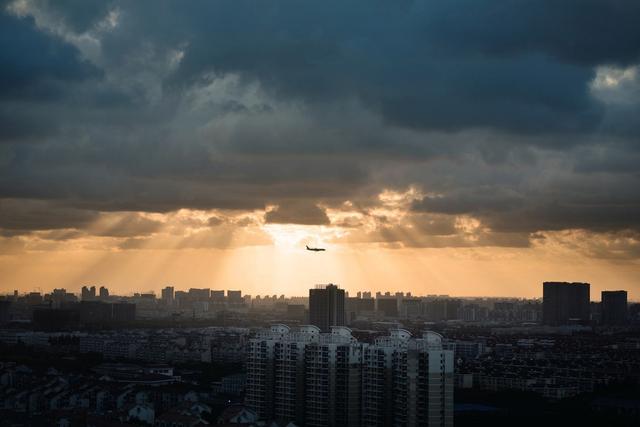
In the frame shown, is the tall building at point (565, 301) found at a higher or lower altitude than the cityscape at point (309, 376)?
higher

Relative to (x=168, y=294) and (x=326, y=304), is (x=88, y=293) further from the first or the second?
(x=326, y=304)

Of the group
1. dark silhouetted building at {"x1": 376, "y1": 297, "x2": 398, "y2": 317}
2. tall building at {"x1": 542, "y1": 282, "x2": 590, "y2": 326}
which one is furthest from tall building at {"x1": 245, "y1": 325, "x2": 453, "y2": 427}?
dark silhouetted building at {"x1": 376, "y1": 297, "x2": 398, "y2": 317}

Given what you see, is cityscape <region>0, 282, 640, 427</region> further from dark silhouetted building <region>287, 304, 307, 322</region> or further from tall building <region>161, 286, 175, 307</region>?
tall building <region>161, 286, 175, 307</region>

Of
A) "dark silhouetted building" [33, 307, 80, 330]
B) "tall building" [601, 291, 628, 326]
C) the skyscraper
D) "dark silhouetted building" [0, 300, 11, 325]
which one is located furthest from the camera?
the skyscraper

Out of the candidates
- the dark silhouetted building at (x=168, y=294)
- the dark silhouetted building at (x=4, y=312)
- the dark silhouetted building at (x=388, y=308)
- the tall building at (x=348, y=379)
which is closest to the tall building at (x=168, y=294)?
the dark silhouetted building at (x=168, y=294)

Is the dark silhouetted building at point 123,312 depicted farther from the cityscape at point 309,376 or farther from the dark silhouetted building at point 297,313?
the dark silhouetted building at point 297,313

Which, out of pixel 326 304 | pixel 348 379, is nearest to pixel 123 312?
pixel 326 304

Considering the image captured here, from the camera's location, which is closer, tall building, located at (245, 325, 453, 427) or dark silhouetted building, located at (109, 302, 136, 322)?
tall building, located at (245, 325, 453, 427)
